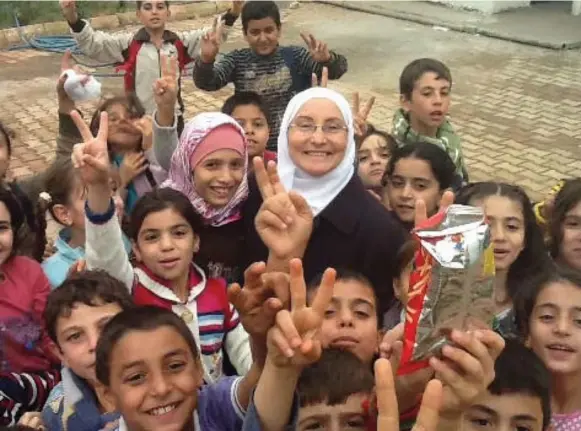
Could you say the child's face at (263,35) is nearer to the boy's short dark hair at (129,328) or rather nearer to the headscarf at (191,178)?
the headscarf at (191,178)

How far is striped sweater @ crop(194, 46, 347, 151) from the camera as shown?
4438mm

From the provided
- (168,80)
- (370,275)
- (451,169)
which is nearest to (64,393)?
(370,275)

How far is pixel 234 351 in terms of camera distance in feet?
8.32

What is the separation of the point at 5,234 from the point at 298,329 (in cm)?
147

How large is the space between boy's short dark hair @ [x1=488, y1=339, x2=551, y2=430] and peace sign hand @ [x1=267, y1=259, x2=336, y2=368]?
555 mm

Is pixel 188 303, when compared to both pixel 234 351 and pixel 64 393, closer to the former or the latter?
pixel 234 351

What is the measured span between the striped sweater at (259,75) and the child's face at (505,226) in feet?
6.13

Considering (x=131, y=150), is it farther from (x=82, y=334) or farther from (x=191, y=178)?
(x=82, y=334)

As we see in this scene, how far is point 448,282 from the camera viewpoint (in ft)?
4.61

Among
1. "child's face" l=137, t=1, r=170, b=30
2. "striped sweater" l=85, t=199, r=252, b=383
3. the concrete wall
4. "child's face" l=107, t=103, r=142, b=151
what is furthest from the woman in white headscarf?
the concrete wall

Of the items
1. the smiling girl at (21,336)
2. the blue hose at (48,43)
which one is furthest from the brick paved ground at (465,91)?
the smiling girl at (21,336)

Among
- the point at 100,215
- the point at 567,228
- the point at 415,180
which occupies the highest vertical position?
the point at 100,215

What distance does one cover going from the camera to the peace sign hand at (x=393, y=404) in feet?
4.48

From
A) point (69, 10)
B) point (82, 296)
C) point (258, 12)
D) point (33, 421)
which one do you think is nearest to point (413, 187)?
point (82, 296)
